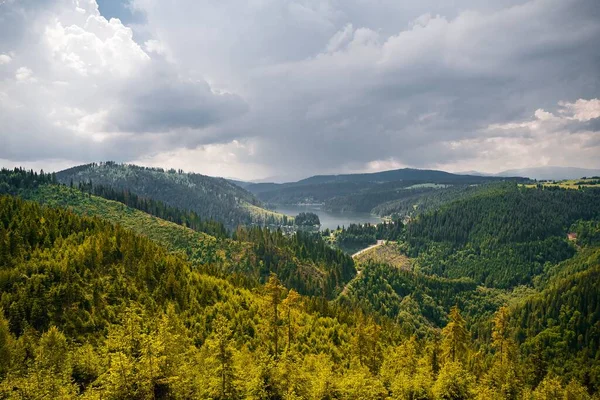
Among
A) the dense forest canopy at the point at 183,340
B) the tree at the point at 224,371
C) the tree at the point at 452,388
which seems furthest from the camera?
the tree at the point at 452,388

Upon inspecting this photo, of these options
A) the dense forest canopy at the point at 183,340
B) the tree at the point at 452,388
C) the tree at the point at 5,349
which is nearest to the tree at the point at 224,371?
the dense forest canopy at the point at 183,340

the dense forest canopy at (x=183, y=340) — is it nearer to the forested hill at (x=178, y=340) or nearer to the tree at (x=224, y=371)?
the tree at (x=224, y=371)

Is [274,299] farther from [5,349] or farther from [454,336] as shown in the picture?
[5,349]

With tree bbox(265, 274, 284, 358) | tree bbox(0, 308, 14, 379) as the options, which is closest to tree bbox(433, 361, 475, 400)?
tree bbox(265, 274, 284, 358)

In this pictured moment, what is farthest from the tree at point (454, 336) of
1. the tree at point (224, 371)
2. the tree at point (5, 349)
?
the tree at point (5, 349)

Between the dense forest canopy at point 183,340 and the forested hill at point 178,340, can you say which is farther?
the dense forest canopy at point 183,340

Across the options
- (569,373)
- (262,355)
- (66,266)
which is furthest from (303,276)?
(262,355)

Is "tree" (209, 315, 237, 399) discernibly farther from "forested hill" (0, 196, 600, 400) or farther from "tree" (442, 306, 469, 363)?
"tree" (442, 306, 469, 363)

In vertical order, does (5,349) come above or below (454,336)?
above

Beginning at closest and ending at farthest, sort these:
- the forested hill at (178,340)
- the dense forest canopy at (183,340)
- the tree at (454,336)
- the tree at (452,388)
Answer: the forested hill at (178,340) < the dense forest canopy at (183,340) < the tree at (452,388) < the tree at (454,336)

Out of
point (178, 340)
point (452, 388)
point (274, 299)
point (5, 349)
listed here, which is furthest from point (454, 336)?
point (5, 349)

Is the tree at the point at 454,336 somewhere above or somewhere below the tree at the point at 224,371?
below

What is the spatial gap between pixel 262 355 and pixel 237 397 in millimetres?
5420

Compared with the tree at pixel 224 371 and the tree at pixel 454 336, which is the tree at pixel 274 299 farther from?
the tree at pixel 454 336
